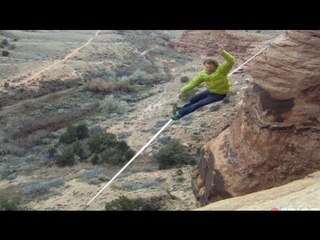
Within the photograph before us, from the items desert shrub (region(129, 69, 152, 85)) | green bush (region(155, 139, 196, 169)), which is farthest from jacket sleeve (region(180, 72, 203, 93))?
desert shrub (region(129, 69, 152, 85))

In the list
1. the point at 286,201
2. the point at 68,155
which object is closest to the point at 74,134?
the point at 68,155

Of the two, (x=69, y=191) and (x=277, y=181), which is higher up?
(x=277, y=181)

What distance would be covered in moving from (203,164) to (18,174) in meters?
8.00

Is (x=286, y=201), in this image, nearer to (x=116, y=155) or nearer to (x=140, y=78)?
(x=116, y=155)

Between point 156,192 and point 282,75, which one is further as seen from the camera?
point 156,192

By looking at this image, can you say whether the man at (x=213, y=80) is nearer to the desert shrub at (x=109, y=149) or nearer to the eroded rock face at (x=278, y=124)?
the eroded rock face at (x=278, y=124)

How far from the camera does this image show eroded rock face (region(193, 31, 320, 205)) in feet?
39.3

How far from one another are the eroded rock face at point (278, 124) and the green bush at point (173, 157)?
18.0 feet

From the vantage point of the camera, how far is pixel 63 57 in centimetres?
3975

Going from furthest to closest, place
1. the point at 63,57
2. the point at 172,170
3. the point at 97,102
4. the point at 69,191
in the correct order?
the point at 63,57
the point at 97,102
the point at 172,170
the point at 69,191

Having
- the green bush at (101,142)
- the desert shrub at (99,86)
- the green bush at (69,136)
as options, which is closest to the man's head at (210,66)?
the green bush at (101,142)

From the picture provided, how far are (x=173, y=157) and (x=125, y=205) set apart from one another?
5394mm
